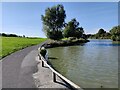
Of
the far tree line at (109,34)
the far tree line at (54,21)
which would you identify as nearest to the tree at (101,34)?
the far tree line at (109,34)

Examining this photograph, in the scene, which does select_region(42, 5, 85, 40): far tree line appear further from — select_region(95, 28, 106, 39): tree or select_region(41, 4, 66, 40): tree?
select_region(95, 28, 106, 39): tree

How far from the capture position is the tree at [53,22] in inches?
2751

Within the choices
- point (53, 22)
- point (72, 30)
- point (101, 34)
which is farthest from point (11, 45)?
point (101, 34)

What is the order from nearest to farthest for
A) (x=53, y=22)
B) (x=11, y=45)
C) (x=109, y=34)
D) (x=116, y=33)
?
(x=11, y=45) → (x=53, y=22) → (x=116, y=33) → (x=109, y=34)

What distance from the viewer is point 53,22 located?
71125 mm

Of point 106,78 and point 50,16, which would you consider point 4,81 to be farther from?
point 50,16

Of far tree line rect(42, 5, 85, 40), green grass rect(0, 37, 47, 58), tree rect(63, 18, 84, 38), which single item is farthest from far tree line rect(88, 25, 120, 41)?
green grass rect(0, 37, 47, 58)

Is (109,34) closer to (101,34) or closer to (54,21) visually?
(101,34)

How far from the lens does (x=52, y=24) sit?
233ft

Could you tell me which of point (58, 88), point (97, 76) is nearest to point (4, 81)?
point (58, 88)

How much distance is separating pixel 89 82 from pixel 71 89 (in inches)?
124

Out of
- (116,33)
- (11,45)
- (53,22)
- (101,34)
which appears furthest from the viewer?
(101,34)

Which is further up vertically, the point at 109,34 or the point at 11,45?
the point at 109,34

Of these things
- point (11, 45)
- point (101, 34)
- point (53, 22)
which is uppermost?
point (53, 22)
